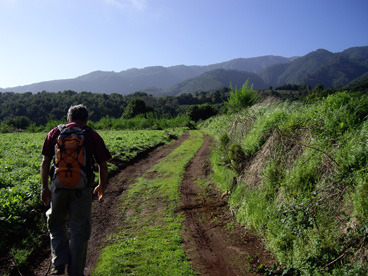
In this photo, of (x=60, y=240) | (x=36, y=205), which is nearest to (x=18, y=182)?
(x=36, y=205)

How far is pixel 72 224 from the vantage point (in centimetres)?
275

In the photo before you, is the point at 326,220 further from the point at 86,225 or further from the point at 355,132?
the point at 86,225

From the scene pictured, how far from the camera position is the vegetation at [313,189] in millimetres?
2852

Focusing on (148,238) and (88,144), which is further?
(148,238)

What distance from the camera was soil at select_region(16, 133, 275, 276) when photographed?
132 inches

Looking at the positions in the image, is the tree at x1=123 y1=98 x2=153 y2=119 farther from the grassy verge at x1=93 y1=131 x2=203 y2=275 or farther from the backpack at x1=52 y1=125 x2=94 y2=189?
the backpack at x1=52 y1=125 x2=94 y2=189

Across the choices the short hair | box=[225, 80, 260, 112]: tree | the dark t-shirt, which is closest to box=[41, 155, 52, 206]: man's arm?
the dark t-shirt

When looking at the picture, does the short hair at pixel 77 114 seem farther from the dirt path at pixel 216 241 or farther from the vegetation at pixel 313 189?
the vegetation at pixel 313 189

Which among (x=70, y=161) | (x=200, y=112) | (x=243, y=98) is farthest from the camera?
(x=200, y=112)

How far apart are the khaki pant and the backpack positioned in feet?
0.45

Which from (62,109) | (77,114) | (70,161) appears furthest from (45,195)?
(62,109)

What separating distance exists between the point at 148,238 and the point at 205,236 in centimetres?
103

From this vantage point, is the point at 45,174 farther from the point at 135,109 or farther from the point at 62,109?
the point at 62,109

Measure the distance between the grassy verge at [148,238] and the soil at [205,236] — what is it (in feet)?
0.55
